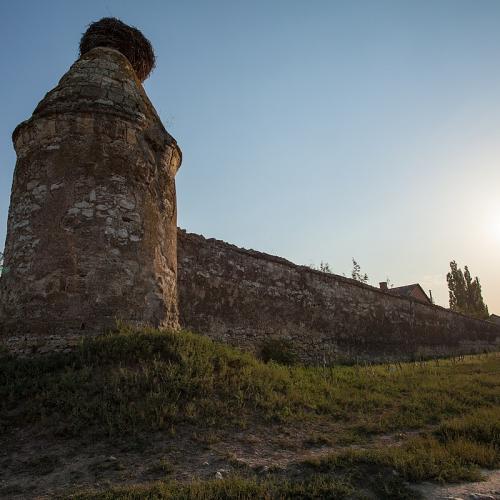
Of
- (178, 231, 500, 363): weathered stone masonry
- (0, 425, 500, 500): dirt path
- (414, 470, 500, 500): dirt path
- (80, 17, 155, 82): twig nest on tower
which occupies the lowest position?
(414, 470, 500, 500): dirt path

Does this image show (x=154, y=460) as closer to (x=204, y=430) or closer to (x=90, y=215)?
(x=204, y=430)

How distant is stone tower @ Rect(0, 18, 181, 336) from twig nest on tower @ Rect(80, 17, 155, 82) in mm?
1214

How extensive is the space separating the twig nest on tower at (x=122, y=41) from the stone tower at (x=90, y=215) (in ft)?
3.98

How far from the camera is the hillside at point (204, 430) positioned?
3727mm

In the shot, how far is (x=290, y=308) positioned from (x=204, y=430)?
7.75 m

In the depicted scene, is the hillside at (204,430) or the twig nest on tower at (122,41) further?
the twig nest on tower at (122,41)

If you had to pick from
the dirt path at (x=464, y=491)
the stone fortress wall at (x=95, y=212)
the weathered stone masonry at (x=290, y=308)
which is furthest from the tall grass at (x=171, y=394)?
the weathered stone masonry at (x=290, y=308)

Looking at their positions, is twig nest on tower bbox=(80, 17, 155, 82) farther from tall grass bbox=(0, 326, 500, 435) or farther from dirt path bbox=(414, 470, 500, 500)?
dirt path bbox=(414, 470, 500, 500)

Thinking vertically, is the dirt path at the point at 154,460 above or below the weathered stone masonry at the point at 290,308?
below

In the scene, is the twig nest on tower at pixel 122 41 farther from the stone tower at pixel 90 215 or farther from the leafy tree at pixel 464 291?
the leafy tree at pixel 464 291

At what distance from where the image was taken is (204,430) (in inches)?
186

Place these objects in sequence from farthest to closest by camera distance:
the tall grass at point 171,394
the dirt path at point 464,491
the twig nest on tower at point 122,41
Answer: the twig nest on tower at point 122,41, the tall grass at point 171,394, the dirt path at point 464,491

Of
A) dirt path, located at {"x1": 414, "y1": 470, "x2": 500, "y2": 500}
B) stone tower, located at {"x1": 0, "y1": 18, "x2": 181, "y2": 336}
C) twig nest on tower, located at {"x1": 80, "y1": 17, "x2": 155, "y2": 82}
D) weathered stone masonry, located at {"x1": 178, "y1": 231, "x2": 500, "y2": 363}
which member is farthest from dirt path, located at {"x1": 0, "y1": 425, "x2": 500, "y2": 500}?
twig nest on tower, located at {"x1": 80, "y1": 17, "x2": 155, "y2": 82}

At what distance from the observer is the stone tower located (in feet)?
20.0
